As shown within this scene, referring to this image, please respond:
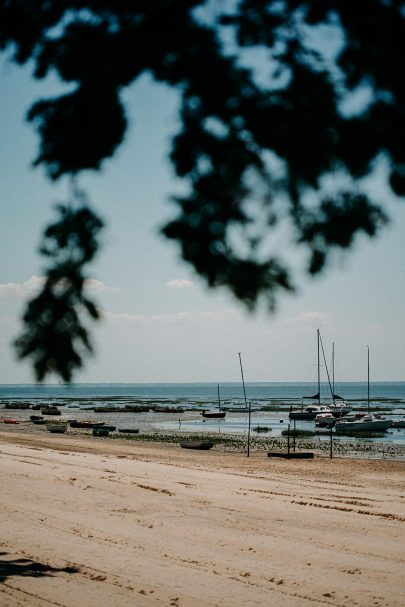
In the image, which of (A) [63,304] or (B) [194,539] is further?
(B) [194,539]

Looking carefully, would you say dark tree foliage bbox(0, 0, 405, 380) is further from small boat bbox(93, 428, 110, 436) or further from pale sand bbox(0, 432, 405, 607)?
small boat bbox(93, 428, 110, 436)

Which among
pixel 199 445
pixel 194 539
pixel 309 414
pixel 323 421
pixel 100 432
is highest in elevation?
pixel 194 539

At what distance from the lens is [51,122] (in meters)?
3.86

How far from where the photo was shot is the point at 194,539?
40.5 feet

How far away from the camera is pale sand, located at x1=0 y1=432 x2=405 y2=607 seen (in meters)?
9.05

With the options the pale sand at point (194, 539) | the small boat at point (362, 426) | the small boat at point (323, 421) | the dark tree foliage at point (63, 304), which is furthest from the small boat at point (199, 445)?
the dark tree foliage at point (63, 304)

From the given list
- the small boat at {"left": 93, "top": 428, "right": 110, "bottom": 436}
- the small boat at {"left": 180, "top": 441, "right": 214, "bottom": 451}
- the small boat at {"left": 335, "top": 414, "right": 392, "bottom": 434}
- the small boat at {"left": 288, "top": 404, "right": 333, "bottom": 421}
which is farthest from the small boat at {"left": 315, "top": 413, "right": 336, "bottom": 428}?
the small boat at {"left": 180, "top": 441, "right": 214, "bottom": 451}

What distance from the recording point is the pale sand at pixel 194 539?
9047mm

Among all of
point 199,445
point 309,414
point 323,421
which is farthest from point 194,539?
point 309,414

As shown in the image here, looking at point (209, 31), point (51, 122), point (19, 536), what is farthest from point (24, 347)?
point (19, 536)

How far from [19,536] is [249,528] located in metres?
4.48

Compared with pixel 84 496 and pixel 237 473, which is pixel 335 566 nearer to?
pixel 84 496

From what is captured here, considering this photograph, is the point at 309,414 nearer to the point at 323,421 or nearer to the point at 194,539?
the point at 323,421

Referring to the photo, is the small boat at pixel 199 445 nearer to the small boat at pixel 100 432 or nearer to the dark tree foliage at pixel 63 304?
the small boat at pixel 100 432
